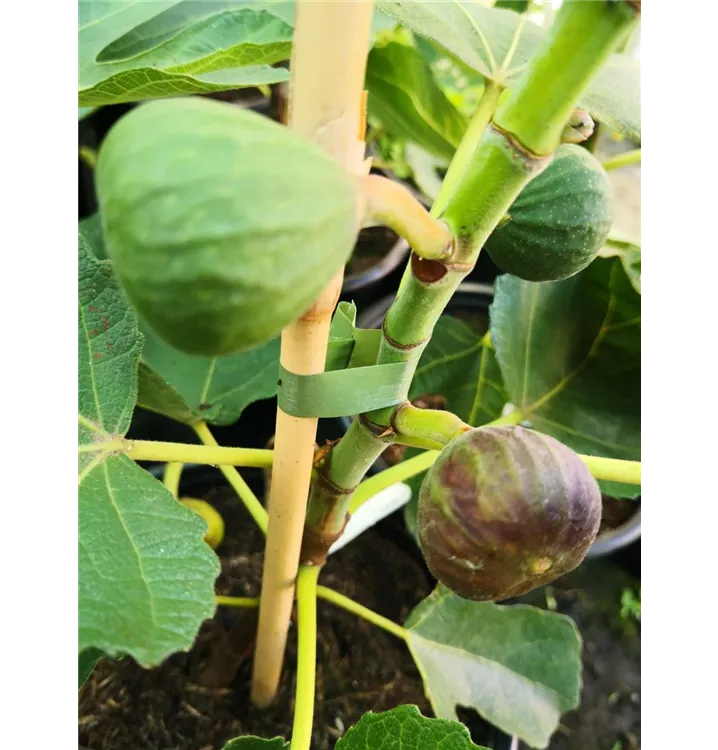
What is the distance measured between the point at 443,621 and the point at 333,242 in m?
0.61

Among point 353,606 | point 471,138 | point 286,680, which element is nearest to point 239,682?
point 286,680

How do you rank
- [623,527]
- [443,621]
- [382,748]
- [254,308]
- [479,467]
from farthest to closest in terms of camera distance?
[623,527]
[443,621]
[382,748]
[479,467]
[254,308]

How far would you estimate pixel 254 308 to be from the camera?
24 centimetres

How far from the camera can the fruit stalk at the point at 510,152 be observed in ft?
0.85

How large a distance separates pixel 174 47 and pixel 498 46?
284mm

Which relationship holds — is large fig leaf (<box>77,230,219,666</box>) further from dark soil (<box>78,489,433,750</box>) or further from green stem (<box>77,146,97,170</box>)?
green stem (<box>77,146,97,170</box>)

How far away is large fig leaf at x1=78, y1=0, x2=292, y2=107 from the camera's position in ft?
1.67

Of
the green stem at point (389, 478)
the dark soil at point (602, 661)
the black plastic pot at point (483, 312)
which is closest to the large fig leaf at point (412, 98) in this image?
the black plastic pot at point (483, 312)

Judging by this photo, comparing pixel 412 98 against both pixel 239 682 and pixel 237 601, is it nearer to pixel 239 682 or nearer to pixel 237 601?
pixel 237 601

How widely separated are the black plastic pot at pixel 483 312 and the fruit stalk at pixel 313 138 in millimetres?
450

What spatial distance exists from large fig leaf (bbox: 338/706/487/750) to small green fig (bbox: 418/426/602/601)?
0.50ft

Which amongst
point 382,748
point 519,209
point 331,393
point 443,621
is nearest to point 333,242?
point 331,393

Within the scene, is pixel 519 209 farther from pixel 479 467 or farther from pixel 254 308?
pixel 254 308

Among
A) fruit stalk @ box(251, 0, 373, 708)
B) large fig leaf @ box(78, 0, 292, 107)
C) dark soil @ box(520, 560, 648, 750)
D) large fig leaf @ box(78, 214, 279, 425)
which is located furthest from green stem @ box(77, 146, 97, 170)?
dark soil @ box(520, 560, 648, 750)
